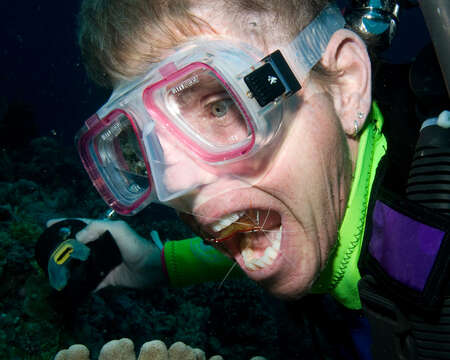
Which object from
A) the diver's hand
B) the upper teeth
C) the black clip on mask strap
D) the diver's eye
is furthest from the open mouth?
the diver's hand

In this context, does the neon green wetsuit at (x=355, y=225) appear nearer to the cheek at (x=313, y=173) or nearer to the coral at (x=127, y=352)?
the cheek at (x=313, y=173)

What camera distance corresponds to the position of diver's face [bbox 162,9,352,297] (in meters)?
1.58

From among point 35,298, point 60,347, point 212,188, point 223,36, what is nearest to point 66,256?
point 35,298

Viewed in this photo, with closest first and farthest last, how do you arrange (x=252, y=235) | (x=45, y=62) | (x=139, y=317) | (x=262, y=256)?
(x=262, y=256) < (x=252, y=235) < (x=139, y=317) < (x=45, y=62)

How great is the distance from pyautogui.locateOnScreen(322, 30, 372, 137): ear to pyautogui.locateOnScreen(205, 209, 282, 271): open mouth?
0.70 metres

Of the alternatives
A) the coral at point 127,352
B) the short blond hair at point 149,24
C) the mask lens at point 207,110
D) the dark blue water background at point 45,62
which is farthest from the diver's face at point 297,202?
the dark blue water background at point 45,62

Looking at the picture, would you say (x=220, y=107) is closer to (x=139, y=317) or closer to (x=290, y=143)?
(x=290, y=143)

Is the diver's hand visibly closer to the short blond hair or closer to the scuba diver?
the scuba diver

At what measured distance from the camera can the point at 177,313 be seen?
4977mm

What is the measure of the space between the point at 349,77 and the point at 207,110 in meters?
0.80

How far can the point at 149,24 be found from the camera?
64.9 inches

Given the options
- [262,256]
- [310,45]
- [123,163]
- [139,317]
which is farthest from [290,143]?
[139,317]

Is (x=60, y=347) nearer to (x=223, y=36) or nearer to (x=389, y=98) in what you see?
(x=223, y=36)

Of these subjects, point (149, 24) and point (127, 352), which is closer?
point (149, 24)
